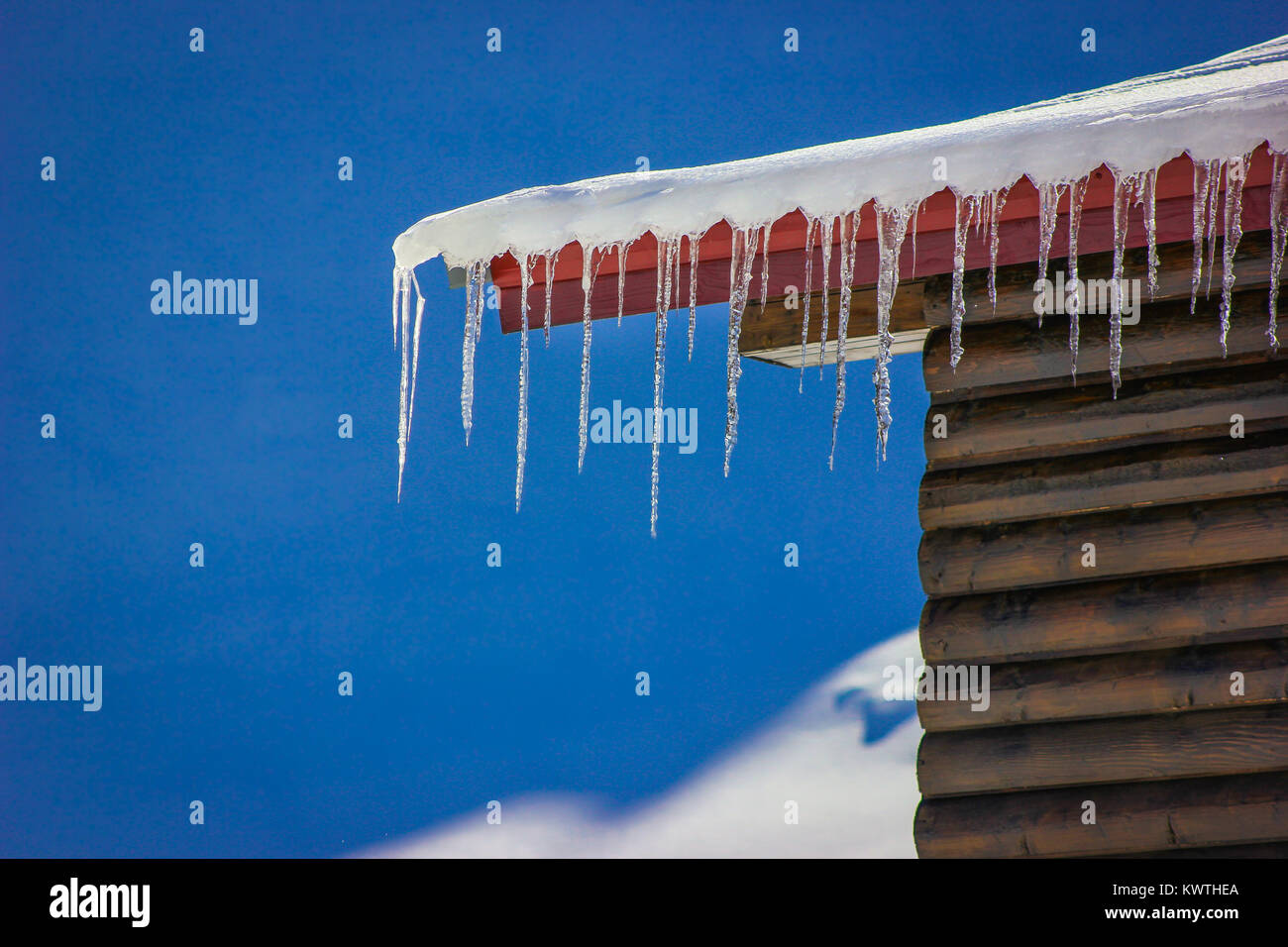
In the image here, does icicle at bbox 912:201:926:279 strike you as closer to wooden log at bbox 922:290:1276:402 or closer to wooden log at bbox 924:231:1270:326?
wooden log at bbox 924:231:1270:326

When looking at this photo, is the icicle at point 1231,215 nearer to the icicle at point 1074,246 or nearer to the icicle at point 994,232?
the icicle at point 1074,246

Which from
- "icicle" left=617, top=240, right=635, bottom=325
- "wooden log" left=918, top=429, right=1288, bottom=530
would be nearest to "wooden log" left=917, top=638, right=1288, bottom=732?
"wooden log" left=918, top=429, right=1288, bottom=530

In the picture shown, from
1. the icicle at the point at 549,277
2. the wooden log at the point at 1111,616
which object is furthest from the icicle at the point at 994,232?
the icicle at the point at 549,277

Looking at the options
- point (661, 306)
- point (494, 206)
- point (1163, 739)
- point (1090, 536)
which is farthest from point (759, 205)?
point (1163, 739)

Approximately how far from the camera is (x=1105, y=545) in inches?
151

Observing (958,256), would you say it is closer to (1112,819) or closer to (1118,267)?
(1118,267)

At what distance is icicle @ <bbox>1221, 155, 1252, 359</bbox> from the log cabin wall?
31 cm

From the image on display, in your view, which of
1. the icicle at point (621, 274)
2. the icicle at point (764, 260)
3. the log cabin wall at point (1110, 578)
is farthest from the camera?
the icicle at point (621, 274)

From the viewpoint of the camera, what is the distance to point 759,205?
3666mm

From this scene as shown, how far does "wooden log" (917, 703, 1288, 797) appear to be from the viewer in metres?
3.57

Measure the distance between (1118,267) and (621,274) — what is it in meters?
1.67

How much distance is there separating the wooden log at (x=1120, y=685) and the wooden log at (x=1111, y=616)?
0.04 metres

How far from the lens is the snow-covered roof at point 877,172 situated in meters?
3.25
